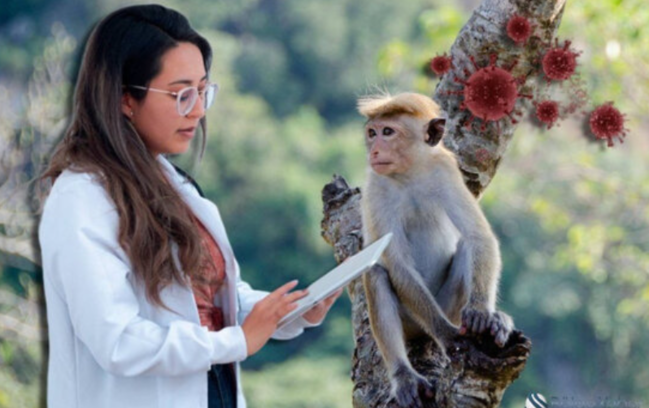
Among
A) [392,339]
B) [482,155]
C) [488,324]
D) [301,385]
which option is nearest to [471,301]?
Answer: [392,339]

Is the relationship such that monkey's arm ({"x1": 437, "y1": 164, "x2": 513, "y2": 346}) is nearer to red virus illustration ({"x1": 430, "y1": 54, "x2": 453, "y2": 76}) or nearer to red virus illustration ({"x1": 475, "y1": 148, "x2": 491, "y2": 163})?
red virus illustration ({"x1": 475, "y1": 148, "x2": 491, "y2": 163})

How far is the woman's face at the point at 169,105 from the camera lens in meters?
2.35

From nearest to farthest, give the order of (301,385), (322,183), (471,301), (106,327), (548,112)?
1. (106,327)
2. (471,301)
3. (548,112)
4. (301,385)
5. (322,183)

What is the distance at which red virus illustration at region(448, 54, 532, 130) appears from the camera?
10.4ft

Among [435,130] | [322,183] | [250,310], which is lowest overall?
[322,183]

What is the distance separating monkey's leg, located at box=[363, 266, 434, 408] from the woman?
0.57 metres

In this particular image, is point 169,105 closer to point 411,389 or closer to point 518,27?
point 411,389

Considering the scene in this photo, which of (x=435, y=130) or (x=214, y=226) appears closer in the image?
(x=214, y=226)

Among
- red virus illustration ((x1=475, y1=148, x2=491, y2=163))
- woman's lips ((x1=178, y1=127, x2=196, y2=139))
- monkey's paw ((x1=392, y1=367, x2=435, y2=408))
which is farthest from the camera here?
red virus illustration ((x1=475, y1=148, x2=491, y2=163))

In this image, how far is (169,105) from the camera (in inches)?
92.7

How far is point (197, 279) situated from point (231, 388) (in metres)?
0.25

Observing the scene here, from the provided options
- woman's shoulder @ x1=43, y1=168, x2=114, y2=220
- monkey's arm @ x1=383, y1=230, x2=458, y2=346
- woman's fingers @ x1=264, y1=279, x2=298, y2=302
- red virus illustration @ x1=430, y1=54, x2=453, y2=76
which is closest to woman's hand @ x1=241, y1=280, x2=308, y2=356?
woman's fingers @ x1=264, y1=279, x2=298, y2=302

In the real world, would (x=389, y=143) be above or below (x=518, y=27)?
below

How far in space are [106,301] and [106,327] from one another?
4 cm
